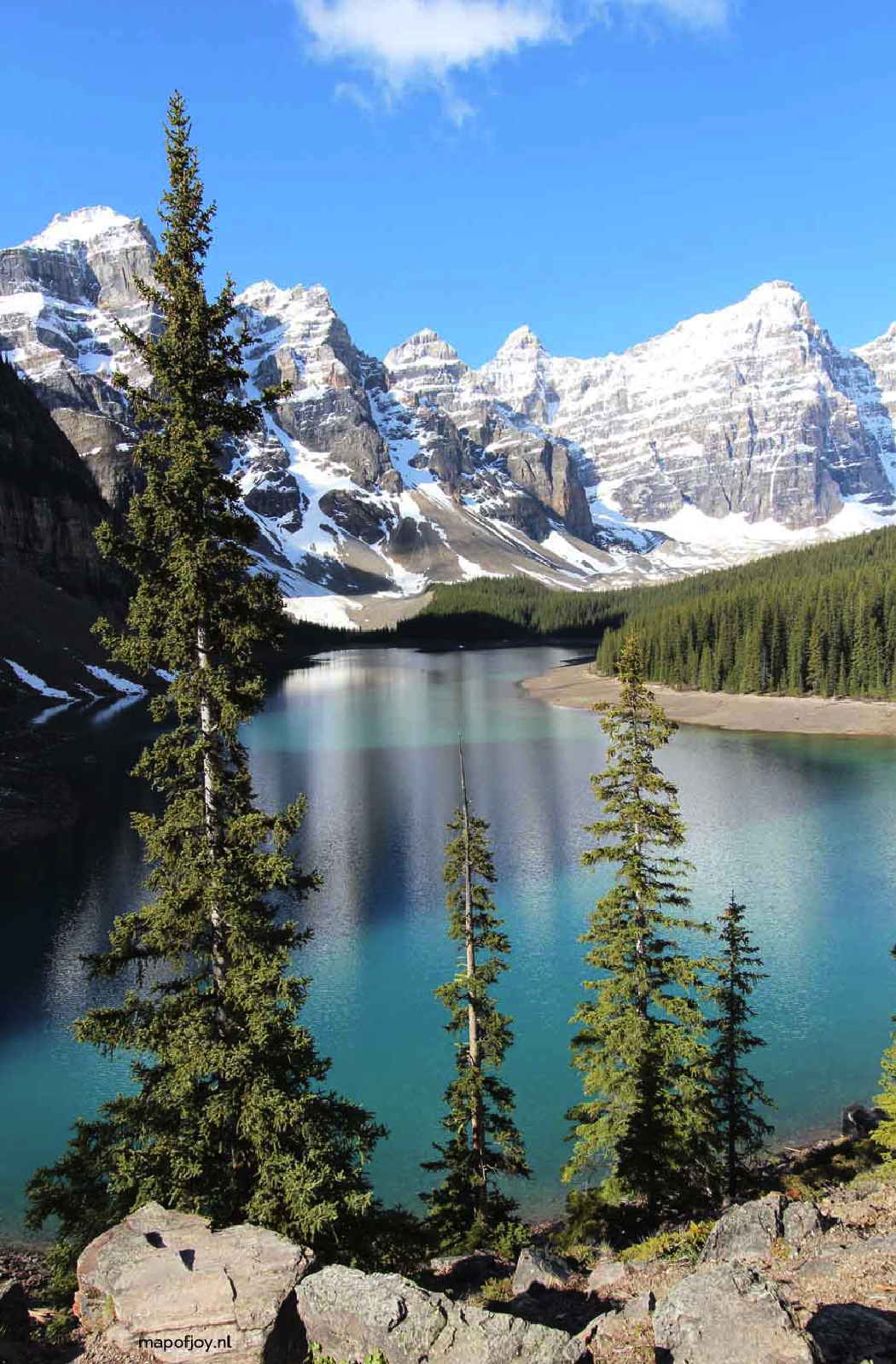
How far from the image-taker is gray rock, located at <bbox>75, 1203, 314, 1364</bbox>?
917 centimetres

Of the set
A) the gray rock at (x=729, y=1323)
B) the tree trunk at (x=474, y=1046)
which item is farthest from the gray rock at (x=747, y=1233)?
the tree trunk at (x=474, y=1046)

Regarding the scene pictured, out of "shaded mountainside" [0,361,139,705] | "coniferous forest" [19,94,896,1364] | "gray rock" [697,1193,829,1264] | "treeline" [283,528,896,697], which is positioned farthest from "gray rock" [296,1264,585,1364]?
"shaded mountainside" [0,361,139,705]

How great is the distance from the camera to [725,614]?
435 feet

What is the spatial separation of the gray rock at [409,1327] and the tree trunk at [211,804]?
492 cm

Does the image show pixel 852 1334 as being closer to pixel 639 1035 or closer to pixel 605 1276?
pixel 605 1276

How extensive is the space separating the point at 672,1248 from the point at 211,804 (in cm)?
1115

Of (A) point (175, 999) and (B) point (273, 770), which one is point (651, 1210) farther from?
(B) point (273, 770)

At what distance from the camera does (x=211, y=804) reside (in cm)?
1363

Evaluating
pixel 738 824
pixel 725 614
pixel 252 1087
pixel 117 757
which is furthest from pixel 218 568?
pixel 725 614

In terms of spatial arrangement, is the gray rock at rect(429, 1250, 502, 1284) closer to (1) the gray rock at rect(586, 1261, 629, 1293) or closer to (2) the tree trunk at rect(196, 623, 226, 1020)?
(1) the gray rock at rect(586, 1261, 629, 1293)

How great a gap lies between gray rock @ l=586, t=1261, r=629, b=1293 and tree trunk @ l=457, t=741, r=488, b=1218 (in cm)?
554

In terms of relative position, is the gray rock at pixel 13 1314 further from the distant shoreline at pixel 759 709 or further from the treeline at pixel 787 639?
the treeline at pixel 787 639

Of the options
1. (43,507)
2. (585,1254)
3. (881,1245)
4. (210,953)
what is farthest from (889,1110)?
(43,507)

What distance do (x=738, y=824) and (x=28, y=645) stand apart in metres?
105
